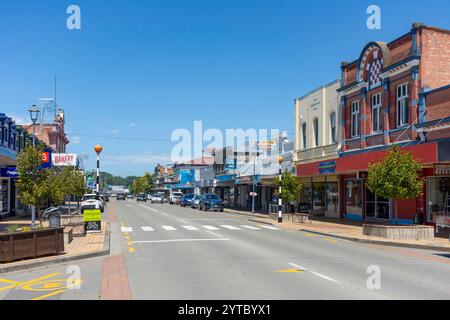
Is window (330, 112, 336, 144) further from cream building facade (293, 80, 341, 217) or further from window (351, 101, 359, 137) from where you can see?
window (351, 101, 359, 137)

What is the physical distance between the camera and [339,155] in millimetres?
32156

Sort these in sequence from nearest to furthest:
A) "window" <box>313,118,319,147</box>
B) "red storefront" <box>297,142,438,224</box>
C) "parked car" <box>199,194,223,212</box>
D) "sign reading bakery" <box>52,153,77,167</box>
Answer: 1. "red storefront" <box>297,142,438,224</box>
2. "window" <box>313,118,319,147</box>
3. "sign reading bakery" <box>52,153,77,167</box>
4. "parked car" <box>199,194,223,212</box>

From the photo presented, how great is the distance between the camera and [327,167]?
3194 centimetres

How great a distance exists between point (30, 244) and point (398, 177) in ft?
46.2

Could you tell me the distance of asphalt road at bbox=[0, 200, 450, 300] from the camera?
9242mm

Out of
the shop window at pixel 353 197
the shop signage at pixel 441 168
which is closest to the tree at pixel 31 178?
the shop signage at pixel 441 168

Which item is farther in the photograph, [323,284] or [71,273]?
[71,273]

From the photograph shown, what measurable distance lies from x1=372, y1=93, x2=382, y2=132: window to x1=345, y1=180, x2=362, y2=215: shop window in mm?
4176

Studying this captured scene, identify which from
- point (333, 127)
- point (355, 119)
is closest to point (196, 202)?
point (333, 127)

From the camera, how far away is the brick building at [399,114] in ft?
74.6

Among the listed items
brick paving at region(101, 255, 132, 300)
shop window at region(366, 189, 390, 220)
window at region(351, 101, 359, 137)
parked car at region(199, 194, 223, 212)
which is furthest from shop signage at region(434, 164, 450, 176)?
parked car at region(199, 194, 223, 212)

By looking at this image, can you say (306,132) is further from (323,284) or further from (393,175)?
(323,284)
